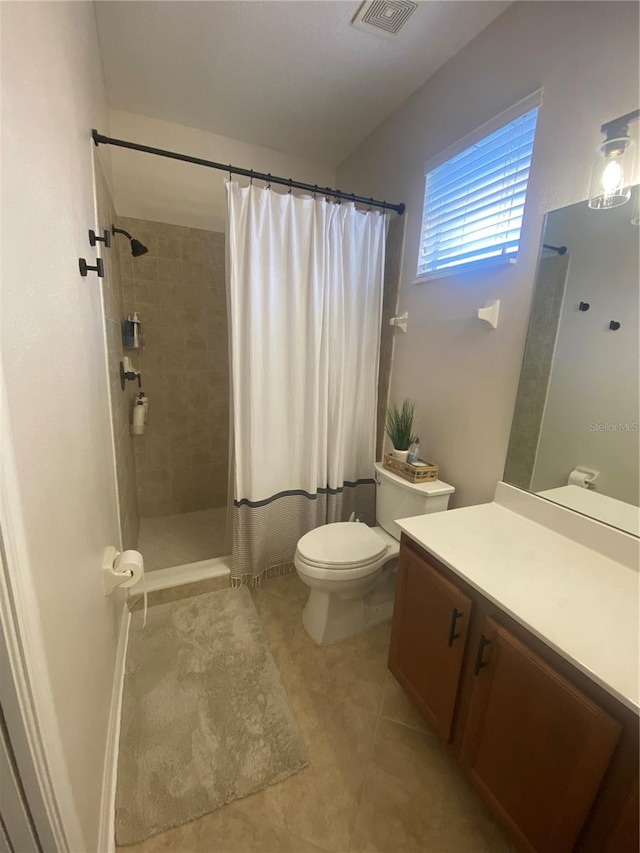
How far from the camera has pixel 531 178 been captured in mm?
1325

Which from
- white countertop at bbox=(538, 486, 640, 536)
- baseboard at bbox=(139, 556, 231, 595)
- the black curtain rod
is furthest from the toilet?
the black curtain rod

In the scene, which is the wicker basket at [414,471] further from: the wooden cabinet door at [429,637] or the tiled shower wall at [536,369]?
the wooden cabinet door at [429,637]

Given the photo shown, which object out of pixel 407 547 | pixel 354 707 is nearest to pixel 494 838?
pixel 354 707

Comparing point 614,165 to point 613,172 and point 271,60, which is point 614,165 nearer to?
point 613,172

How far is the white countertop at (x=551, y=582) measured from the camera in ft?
2.47

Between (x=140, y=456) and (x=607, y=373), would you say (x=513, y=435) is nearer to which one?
(x=607, y=373)

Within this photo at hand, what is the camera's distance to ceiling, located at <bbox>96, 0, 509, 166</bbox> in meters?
1.43

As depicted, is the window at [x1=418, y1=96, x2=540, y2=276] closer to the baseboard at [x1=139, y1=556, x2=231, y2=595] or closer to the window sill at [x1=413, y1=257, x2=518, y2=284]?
the window sill at [x1=413, y1=257, x2=518, y2=284]

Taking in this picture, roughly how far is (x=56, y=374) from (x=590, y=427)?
1569 mm

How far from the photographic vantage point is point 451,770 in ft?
3.99

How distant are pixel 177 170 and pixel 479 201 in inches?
78.0

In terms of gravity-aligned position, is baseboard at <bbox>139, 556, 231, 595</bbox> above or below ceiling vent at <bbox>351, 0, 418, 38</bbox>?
below

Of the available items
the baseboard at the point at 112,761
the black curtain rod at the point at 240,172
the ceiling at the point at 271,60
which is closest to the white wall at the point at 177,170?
the ceiling at the point at 271,60

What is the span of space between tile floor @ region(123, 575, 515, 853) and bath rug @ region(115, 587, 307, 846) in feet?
0.15
